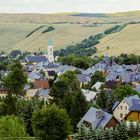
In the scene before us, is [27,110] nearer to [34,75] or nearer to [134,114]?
[134,114]

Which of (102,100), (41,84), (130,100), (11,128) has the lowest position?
(41,84)

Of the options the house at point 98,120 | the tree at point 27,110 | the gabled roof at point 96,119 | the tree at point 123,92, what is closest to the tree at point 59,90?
the tree at point 27,110

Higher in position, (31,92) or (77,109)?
(77,109)

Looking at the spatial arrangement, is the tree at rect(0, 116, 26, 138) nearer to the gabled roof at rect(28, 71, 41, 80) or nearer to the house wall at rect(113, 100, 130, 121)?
the house wall at rect(113, 100, 130, 121)

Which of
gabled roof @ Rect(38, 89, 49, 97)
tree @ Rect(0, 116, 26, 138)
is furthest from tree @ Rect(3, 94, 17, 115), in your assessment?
gabled roof @ Rect(38, 89, 49, 97)

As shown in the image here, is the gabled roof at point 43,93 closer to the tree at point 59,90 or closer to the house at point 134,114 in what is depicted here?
the tree at point 59,90

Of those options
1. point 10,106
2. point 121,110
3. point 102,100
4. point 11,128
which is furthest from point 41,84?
point 11,128
